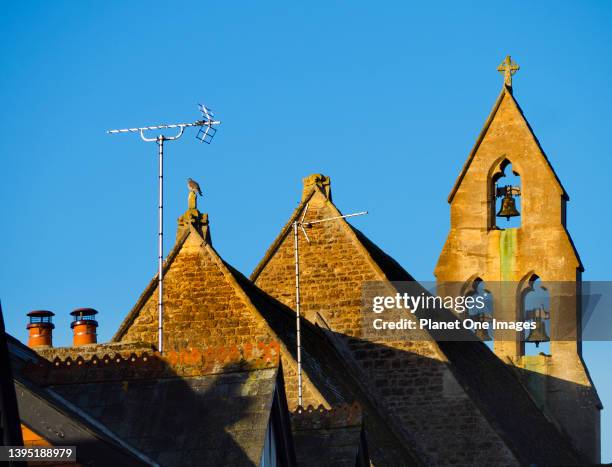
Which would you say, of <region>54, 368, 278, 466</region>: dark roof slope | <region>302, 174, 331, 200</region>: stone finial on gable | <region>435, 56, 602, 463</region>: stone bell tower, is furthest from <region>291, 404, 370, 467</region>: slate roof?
<region>435, 56, 602, 463</region>: stone bell tower

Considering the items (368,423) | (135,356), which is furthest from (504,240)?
(135,356)

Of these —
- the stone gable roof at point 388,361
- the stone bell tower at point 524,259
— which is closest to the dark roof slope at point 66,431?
the stone gable roof at point 388,361

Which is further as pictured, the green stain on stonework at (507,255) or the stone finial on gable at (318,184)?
the green stain on stonework at (507,255)

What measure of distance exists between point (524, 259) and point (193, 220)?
15.5 meters

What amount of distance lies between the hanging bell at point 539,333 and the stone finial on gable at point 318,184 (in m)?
10.3

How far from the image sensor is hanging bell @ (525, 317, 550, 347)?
167ft

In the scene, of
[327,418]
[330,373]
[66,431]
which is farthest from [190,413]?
[330,373]

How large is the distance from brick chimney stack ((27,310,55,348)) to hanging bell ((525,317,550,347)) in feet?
63.2

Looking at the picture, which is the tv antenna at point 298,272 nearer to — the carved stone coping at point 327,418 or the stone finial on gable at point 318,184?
the stone finial on gable at point 318,184

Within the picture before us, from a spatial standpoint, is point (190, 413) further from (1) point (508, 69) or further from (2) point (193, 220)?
(1) point (508, 69)

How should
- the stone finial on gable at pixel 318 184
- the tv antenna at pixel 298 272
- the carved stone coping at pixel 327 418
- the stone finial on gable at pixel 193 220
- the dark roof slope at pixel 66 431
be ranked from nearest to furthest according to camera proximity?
the dark roof slope at pixel 66 431 < the carved stone coping at pixel 327 418 < the tv antenna at pixel 298 272 < the stone finial on gable at pixel 193 220 < the stone finial on gable at pixel 318 184

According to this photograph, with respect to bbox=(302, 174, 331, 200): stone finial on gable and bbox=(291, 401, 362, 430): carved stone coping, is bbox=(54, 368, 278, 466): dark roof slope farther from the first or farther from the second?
bbox=(302, 174, 331, 200): stone finial on gable

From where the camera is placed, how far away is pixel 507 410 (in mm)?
45438

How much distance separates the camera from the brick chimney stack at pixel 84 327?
111ft
